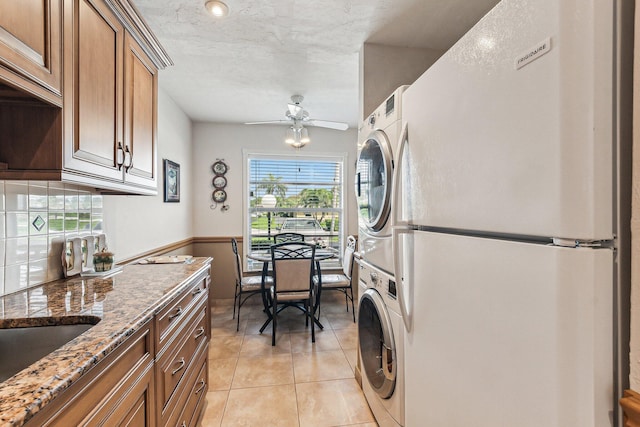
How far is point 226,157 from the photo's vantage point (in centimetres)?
403

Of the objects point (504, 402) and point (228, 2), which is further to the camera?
point (228, 2)

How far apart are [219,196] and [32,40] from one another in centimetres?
317

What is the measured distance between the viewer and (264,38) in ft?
6.72

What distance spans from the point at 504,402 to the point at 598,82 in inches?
29.2

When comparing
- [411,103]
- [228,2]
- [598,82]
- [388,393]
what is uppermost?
[228,2]

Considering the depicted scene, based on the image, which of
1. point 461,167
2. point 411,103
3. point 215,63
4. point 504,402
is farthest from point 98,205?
point 504,402

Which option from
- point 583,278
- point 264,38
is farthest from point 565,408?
point 264,38

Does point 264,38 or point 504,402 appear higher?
point 264,38

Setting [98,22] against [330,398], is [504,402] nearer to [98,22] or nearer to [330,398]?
[330,398]

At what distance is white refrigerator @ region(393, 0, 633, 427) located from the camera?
55 cm

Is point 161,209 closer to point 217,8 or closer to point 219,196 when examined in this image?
point 219,196

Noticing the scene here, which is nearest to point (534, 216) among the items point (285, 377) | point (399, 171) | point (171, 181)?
point (399, 171)

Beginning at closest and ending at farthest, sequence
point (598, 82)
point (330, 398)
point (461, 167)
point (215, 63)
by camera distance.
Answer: point (598, 82)
point (461, 167)
point (330, 398)
point (215, 63)

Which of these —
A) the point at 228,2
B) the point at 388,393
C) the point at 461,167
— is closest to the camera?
the point at 461,167
